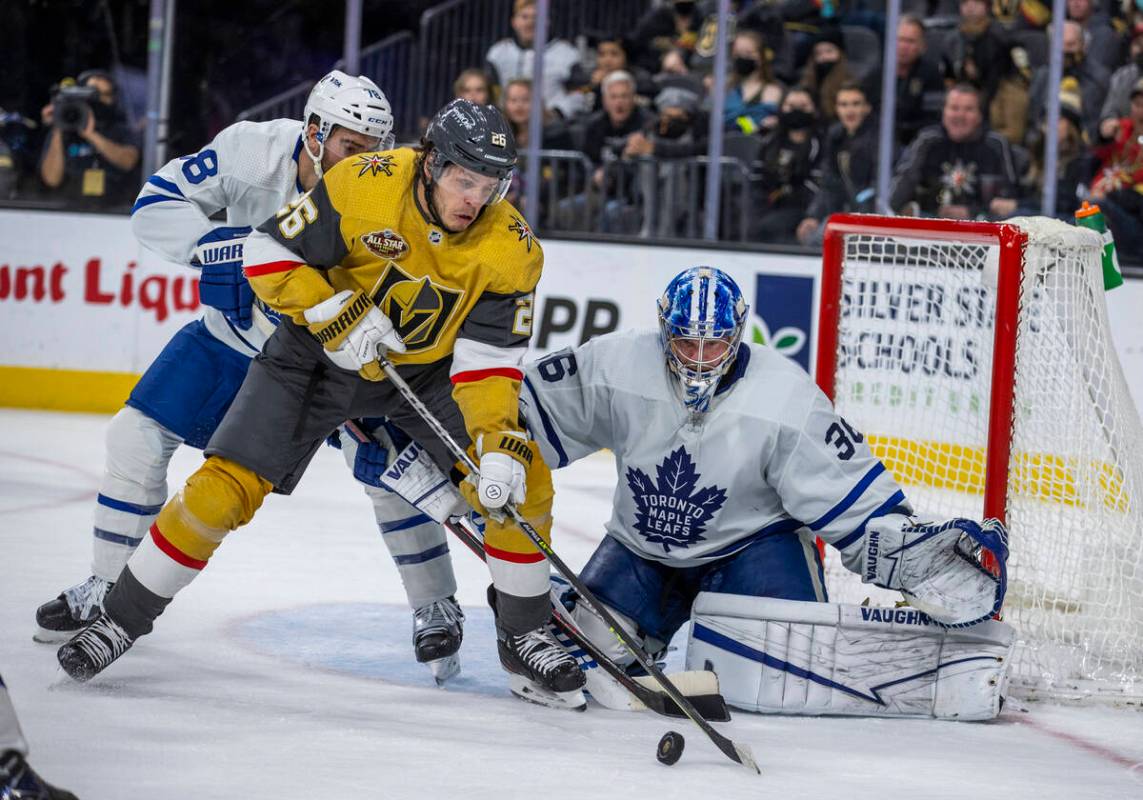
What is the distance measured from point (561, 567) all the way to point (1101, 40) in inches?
168

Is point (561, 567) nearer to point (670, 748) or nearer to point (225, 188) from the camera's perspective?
point (670, 748)

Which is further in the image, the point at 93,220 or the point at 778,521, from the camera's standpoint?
the point at 93,220

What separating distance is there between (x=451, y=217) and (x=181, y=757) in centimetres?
98

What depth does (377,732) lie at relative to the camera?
2.65 meters

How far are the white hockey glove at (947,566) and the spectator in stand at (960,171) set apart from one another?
3.34m

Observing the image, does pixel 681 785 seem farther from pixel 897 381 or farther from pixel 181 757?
pixel 897 381

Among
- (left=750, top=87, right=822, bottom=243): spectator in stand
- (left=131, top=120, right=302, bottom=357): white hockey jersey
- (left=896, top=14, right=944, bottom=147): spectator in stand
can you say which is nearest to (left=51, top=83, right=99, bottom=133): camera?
(left=750, top=87, right=822, bottom=243): spectator in stand

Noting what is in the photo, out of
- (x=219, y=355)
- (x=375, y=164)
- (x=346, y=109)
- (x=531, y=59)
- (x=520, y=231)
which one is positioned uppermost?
(x=531, y=59)

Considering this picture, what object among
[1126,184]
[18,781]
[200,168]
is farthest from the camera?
[1126,184]

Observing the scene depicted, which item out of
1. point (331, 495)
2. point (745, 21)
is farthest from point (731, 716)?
point (745, 21)

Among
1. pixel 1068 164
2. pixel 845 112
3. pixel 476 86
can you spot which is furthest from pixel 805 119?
pixel 476 86

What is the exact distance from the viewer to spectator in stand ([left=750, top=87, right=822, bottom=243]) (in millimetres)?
6305

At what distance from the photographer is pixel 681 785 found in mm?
2443

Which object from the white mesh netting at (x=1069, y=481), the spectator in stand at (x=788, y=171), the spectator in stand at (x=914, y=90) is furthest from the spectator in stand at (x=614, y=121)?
the white mesh netting at (x=1069, y=481)
